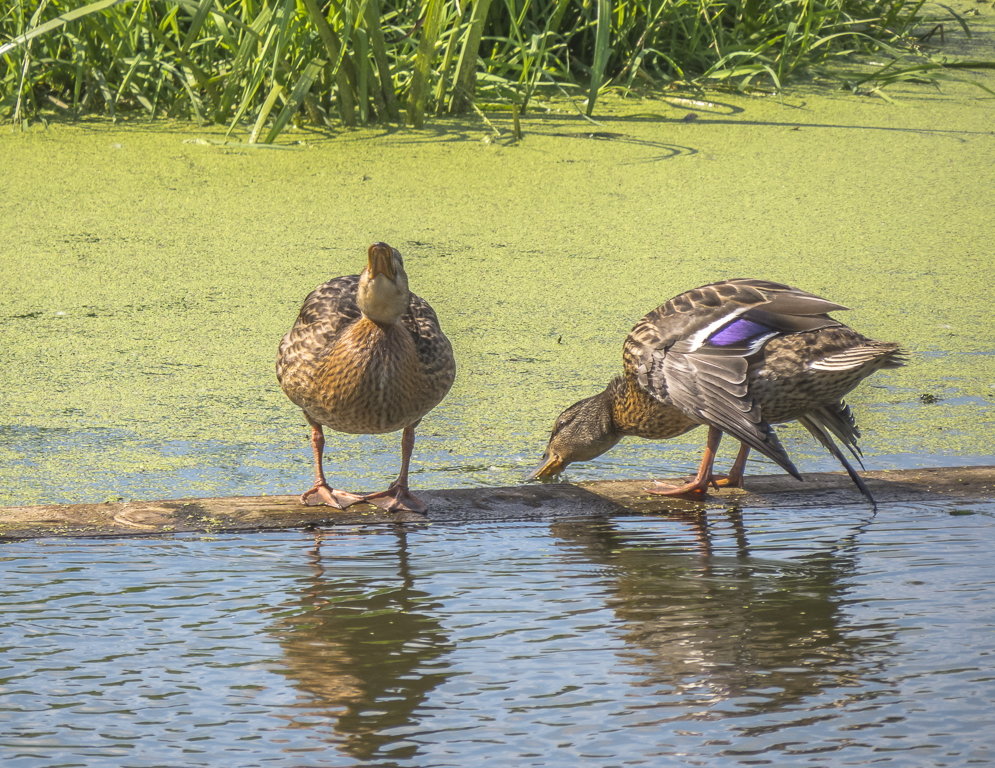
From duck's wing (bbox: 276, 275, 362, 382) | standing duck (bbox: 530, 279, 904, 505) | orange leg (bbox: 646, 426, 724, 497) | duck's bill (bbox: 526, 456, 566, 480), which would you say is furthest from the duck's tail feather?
duck's wing (bbox: 276, 275, 362, 382)

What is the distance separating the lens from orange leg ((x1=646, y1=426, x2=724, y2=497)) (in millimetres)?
3248

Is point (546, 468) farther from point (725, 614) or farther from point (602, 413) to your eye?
point (725, 614)

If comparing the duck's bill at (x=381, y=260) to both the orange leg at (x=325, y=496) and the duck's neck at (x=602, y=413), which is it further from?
the duck's neck at (x=602, y=413)

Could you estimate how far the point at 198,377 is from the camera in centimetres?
398

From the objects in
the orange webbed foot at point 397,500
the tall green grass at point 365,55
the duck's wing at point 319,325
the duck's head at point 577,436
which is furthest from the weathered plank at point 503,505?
the tall green grass at point 365,55

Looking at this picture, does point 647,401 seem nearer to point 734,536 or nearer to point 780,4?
point 734,536

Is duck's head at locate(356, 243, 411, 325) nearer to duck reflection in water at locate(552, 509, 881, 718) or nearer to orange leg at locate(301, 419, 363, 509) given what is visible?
orange leg at locate(301, 419, 363, 509)

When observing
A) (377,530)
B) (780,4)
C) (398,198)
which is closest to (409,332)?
(377,530)

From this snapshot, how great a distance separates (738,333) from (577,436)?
501 millimetres

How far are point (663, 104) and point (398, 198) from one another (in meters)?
1.59

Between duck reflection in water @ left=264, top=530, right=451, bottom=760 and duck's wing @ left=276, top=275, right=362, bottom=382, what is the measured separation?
1.53 feet

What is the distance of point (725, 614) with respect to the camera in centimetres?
280

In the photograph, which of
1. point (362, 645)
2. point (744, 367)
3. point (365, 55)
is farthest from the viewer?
point (365, 55)

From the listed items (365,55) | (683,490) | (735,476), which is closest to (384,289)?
(683,490)
